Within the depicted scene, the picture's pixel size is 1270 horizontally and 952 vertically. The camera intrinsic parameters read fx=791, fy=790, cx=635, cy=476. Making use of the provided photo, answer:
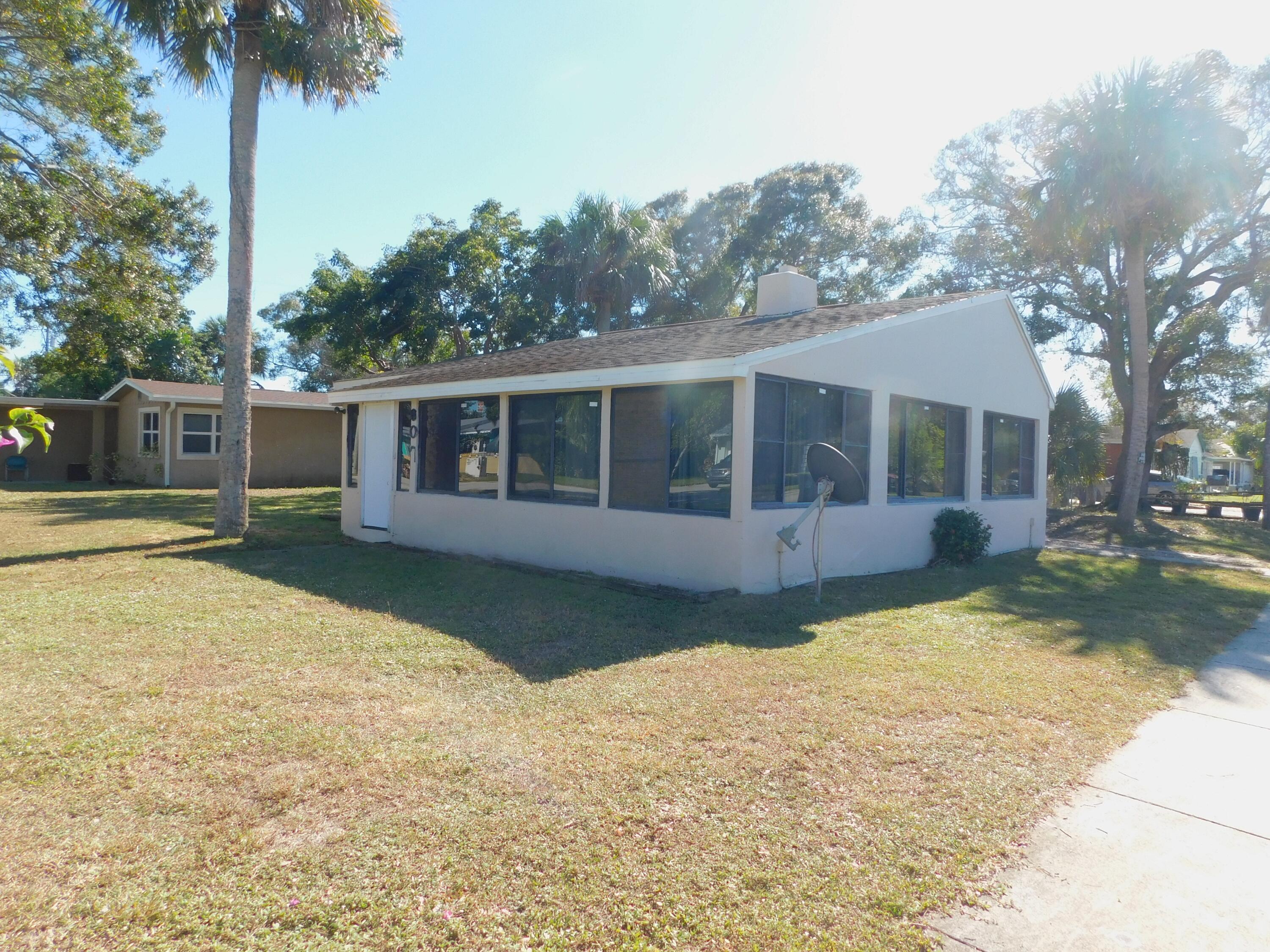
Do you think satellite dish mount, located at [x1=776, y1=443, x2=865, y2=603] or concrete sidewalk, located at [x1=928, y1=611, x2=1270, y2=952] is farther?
satellite dish mount, located at [x1=776, y1=443, x2=865, y2=603]

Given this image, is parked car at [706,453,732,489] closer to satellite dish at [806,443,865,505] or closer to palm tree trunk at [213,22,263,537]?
satellite dish at [806,443,865,505]

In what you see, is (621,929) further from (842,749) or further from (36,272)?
(36,272)

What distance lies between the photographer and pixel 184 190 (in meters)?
18.5

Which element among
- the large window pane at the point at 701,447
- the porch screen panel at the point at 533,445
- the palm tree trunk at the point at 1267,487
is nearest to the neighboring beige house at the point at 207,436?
the porch screen panel at the point at 533,445

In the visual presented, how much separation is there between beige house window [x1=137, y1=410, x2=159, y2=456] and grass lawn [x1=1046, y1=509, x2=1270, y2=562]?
24.9 m

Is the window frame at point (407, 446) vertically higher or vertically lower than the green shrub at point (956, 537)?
higher

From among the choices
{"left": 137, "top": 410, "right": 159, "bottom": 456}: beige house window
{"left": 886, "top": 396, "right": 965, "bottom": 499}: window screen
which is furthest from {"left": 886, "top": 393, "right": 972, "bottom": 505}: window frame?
{"left": 137, "top": 410, "right": 159, "bottom": 456}: beige house window

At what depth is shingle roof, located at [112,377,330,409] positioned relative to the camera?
2306cm

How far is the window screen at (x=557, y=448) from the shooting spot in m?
9.78

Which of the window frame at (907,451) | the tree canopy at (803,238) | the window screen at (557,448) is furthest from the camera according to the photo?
the tree canopy at (803,238)

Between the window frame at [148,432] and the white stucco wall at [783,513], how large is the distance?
13832 mm

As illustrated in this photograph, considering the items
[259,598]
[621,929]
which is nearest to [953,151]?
[259,598]

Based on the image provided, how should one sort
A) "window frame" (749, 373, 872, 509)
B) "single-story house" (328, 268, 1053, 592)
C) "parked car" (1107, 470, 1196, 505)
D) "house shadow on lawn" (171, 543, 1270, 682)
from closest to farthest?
1. "house shadow on lawn" (171, 543, 1270, 682)
2. "window frame" (749, 373, 872, 509)
3. "single-story house" (328, 268, 1053, 592)
4. "parked car" (1107, 470, 1196, 505)

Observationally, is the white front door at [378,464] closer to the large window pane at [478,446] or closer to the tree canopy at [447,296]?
the large window pane at [478,446]
